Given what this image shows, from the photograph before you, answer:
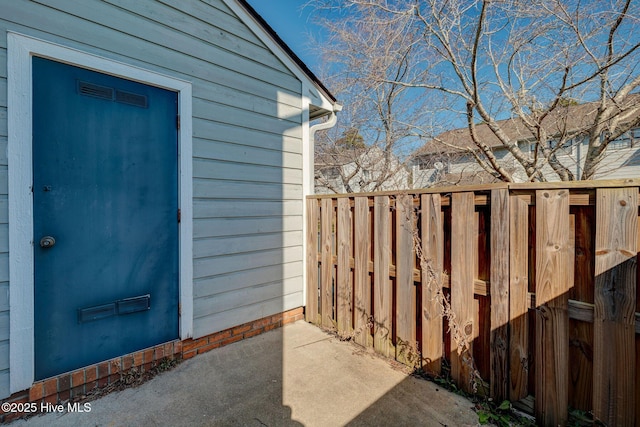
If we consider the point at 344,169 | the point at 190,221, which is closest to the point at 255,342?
the point at 190,221

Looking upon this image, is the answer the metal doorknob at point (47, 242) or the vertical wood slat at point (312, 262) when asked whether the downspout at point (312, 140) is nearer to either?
the vertical wood slat at point (312, 262)

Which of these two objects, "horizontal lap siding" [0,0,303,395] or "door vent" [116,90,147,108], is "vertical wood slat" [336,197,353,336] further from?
"door vent" [116,90,147,108]

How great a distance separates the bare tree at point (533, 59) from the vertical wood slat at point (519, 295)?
99.2 inches

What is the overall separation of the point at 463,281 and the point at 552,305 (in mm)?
458

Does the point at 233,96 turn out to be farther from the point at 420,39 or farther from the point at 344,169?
the point at 344,169

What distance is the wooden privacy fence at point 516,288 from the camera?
1.34 metres

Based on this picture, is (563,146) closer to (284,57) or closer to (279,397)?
(284,57)

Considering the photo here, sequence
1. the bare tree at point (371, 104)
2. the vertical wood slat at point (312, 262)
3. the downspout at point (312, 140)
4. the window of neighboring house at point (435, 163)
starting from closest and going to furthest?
the vertical wood slat at point (312, 262)
the downspout at point (312, 140)
the bare tree at point (371, 104)
the window of neighboring house at point (435, 163)

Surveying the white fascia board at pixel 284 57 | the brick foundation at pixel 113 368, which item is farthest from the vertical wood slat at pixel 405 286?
the white fascia board at pixel 284 57

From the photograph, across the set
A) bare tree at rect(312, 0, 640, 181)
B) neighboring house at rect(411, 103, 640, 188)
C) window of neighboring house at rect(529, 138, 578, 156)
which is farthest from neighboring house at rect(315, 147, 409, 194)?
window of neighboring house at rect(529, 138, 578, 156)

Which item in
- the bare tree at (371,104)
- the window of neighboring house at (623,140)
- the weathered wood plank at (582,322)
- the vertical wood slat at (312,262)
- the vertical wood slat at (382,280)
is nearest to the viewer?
the weathered wood plank at (582,322)

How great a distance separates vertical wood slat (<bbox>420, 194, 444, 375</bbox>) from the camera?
199 cm

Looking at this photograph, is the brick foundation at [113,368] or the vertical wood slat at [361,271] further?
the vertical wood slat at [361,271]

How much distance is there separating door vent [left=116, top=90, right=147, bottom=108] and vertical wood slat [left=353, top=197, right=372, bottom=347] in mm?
1830
